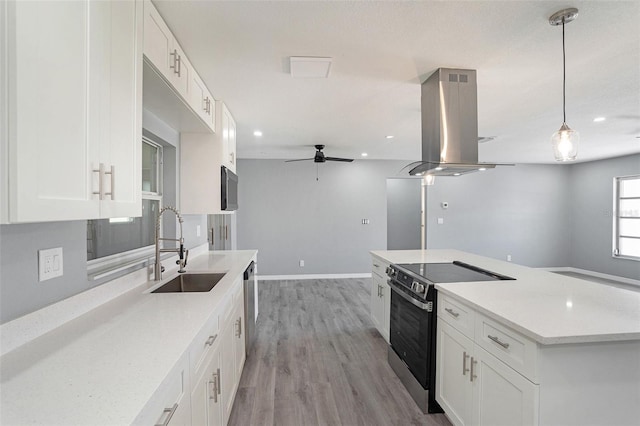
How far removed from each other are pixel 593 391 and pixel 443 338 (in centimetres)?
74

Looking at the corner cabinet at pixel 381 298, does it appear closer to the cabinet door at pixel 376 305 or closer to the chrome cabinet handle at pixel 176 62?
Result: the cabinet door at pixel 376 305

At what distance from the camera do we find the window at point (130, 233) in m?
1.62

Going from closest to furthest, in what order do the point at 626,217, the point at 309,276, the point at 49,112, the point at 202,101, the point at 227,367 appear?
1. the point at 49,112
2. the point at 227,367
3. the point at 202,101
4. the point at 626,217
5. the point at 309,276

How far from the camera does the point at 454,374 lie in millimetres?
1759

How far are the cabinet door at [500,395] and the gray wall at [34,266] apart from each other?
202 cm

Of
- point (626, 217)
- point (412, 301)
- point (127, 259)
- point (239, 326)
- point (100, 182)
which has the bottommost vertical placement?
point (239, 326)

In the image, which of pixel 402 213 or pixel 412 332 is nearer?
pixel 412 332

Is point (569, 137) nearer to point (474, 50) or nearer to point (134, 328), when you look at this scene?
point (474, 50)

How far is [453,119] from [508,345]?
165 centimetres

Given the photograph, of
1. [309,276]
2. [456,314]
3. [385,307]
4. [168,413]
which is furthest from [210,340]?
[309,276]

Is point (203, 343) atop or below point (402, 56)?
below

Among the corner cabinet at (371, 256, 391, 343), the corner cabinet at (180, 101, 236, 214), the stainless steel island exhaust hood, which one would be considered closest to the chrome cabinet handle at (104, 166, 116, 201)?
the corner cabinet at (180, 101, 236, 214)

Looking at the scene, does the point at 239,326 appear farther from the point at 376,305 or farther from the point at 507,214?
the point at 507,214

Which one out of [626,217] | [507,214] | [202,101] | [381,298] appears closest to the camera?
[202,101]
